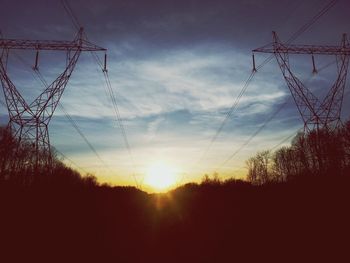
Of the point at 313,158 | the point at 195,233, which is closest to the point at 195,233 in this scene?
the point at 195,233

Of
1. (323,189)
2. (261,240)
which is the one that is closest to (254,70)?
(323,189)

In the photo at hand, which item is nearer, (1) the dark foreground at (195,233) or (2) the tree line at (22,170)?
→ (1) the dark foreground at (195,233)

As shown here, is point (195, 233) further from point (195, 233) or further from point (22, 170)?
point (22, 170)

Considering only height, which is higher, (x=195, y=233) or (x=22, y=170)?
(x=22, y=170)

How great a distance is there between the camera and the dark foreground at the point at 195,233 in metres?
9.92

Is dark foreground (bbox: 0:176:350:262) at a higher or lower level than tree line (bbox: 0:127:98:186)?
lower

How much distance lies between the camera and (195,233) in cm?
1495

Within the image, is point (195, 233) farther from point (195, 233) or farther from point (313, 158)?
point (313, 158)

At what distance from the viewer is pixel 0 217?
13.7 m

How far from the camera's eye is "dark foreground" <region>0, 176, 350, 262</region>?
9.92 m

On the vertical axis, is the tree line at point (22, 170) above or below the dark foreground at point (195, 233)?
above

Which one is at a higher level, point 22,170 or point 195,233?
point 22,170

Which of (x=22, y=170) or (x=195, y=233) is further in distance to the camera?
(x=22, y=170)

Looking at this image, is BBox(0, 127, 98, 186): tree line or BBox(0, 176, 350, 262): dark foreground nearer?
BBox(0, 176, 350, 262): dark foreground
